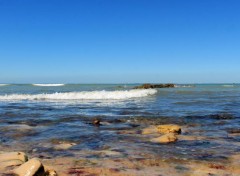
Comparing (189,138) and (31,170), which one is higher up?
(31,170)

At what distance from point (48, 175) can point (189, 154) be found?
123 inches

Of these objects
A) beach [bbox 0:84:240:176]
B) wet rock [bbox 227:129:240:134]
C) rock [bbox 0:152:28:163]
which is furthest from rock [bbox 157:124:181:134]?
rock [bbox 0:152:28:163]

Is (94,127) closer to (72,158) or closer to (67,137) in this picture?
(67,137)

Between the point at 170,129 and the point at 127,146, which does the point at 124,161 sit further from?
the point at 170,129

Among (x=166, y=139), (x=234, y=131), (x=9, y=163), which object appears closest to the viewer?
(x=9, y=163)

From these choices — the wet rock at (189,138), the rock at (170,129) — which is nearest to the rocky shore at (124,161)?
the wet rock at (189,138)

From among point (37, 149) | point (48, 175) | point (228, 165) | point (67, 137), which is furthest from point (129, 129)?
point (48, 175)

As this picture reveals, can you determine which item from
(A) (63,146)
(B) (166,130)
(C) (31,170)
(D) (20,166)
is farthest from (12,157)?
(B) (166,130)

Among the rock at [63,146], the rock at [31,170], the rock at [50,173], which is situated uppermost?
the rock at [31,170]

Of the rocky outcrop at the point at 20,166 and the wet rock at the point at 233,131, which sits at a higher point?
the rocky outcrop at the point at 20,166

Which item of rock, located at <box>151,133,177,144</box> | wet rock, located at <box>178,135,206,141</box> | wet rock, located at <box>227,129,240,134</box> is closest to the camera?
rock, located at <box>151,133,177,144</box>

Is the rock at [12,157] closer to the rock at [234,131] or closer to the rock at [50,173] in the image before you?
the rock at [50,173]

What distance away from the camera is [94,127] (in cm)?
1126

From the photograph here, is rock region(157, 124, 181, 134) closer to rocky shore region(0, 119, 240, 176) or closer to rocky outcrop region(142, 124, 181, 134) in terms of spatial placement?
rocky outcrop region(142, 124, 181, 134)
